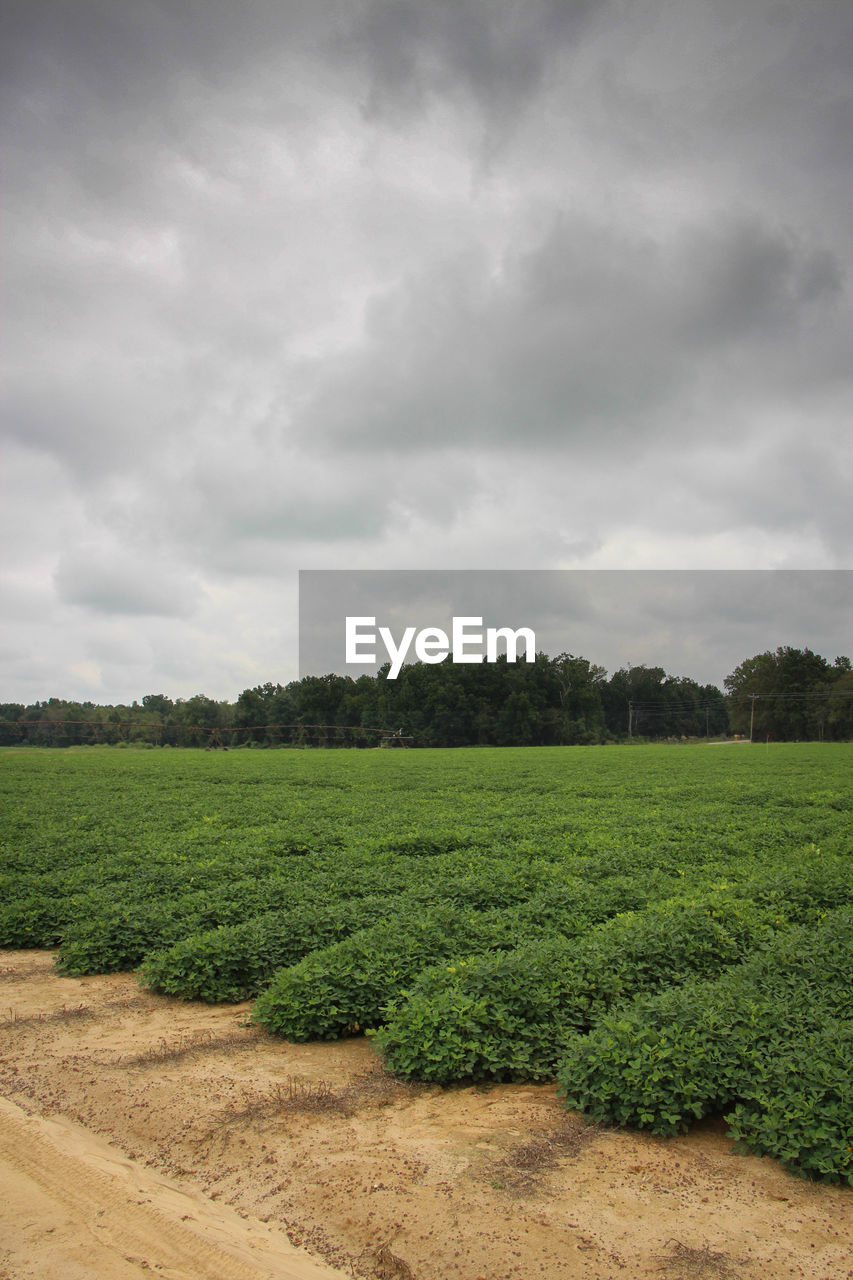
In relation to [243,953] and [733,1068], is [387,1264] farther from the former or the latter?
[243,953]

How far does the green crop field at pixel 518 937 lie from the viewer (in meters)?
6.38

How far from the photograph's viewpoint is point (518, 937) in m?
9.99

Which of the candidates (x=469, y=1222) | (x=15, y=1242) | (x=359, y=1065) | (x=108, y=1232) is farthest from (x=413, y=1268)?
(x=359, y=1065)

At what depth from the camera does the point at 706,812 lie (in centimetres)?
2472

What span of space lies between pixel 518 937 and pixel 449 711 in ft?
427

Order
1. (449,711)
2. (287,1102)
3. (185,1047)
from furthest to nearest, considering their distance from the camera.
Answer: (449,711) < (185,1047) < (287,1102)

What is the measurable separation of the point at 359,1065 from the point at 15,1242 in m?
3.50

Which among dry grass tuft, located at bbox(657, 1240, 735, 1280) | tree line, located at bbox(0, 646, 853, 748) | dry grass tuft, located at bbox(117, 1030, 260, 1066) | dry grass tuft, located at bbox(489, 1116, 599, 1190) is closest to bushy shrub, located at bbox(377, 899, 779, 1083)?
dry grass tuft, located at bbox(489, 1116, 599, 1190)

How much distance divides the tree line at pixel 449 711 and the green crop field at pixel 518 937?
11389cm

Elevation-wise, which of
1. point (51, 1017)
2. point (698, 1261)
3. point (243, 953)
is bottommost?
point (51, 1017)

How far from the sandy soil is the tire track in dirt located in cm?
1

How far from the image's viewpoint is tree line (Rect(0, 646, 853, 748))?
133 metres

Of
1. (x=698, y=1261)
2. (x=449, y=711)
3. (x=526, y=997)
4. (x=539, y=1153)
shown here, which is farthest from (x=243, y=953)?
(x=449, y=711)

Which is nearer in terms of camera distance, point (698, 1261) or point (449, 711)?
point (698, 1261)
